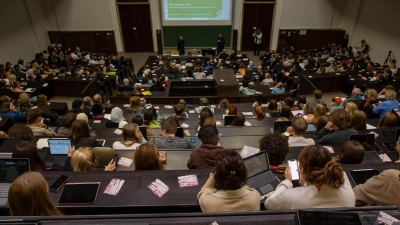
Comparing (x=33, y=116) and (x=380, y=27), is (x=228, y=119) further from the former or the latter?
(x=380, y=27)

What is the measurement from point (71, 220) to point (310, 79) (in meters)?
9.22

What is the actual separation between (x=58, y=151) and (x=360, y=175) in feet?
11.3

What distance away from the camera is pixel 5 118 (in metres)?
5.72

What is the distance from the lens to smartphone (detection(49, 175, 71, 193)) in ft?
8.37

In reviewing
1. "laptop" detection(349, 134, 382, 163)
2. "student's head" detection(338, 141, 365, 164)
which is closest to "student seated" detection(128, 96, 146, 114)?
"laptop" detection(349, 134, 382, 163)

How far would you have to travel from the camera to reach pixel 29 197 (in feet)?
6.01

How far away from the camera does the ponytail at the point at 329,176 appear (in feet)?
6.27

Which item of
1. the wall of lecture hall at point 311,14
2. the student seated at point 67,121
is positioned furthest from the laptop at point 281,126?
the wall of lecture hall at point 311,14

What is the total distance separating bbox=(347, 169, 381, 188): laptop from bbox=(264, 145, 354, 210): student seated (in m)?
0.66

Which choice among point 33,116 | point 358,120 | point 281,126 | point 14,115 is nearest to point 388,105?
point 358,120

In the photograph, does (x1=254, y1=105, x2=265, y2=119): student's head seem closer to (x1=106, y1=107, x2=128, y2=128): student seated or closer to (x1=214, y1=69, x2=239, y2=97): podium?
(x1=214, y1=69, x2=239, y2=97): podium

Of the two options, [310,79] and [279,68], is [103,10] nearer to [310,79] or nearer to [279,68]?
[279,68]

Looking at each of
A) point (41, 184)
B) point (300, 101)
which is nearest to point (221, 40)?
point (300, 101)

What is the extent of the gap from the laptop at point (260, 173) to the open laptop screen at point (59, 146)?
2.26 metres
